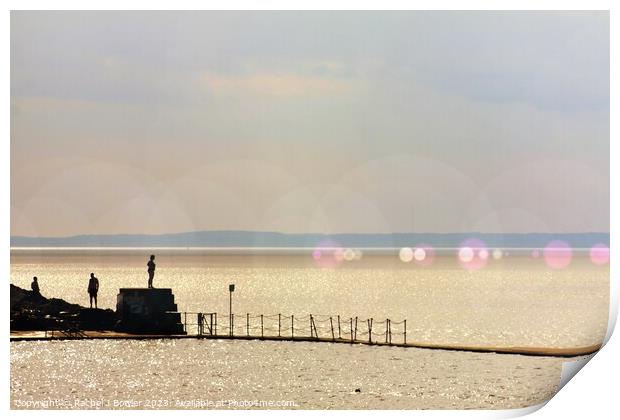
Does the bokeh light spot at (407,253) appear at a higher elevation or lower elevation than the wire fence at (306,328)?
higher

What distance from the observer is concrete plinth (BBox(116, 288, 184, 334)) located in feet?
42.0

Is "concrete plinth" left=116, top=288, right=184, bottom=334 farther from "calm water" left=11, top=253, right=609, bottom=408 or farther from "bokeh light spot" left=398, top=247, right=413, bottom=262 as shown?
"bokeh light spot" left=398, top=247, right=413, bottom=262

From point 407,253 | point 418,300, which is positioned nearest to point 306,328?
point 418,300

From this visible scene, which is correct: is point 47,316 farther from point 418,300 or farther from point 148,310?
point 418,300

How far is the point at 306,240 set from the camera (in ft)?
44.5

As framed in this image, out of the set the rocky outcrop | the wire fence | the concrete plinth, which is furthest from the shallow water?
the rocky outcrop

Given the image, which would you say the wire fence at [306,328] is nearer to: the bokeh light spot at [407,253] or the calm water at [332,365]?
the calm water at [332,365]

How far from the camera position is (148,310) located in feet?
44.3

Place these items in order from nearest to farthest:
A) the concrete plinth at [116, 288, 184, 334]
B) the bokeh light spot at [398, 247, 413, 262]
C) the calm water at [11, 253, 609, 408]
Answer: the calm water at [11, 253, 609, 408]
the concrete plinth at [116, 288, 184, 334]
the bokeh light spot at [398, 247, 413, 262]

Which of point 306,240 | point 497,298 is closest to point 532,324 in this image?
point 497,298

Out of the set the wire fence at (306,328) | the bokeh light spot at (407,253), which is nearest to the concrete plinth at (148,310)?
the wire fence at (306,328)

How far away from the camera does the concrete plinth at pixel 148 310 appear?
12.8 meters
